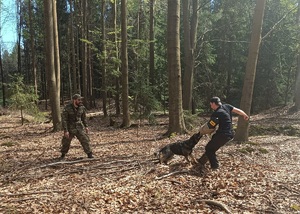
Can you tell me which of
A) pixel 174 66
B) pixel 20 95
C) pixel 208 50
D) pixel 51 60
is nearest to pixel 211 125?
pixel 174 66

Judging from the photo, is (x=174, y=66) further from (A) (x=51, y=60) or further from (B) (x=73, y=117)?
(A) (x=51, y=60)

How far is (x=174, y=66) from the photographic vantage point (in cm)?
1112

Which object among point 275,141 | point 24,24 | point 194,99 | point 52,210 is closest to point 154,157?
point 52,210

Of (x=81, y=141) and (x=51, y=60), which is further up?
(x=51, y=60)

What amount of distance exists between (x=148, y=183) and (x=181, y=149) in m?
1.41

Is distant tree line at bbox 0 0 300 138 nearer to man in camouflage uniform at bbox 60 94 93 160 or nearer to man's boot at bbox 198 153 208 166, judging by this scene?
man in camouflage uniform at bbox 60 94 93 160

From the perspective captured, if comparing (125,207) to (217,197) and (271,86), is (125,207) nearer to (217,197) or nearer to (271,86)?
(217,197)

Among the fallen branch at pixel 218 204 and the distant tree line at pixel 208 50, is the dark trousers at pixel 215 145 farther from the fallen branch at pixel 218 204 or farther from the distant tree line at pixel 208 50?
the distant tree line at pixel 208 50

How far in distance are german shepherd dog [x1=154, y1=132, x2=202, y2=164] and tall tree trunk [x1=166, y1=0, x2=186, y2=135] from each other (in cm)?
399

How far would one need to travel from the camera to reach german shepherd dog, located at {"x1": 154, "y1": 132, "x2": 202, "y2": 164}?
705 centimetres

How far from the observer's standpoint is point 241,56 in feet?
93.2

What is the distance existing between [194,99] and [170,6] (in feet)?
47.7

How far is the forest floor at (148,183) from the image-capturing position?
5203mm

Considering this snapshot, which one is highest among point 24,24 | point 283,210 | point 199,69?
point 24,24
